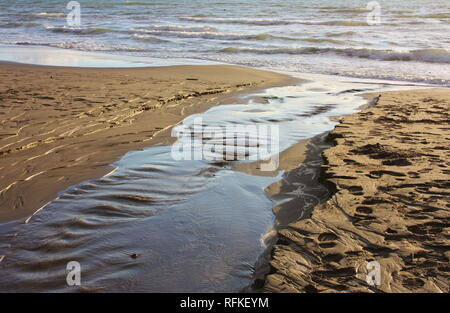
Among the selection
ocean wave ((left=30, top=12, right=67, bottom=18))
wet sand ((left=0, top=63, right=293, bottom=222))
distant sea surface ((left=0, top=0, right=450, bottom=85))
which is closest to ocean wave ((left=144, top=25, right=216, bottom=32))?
distant sea surface ((left=0, top=0, right=450, bottom=85))

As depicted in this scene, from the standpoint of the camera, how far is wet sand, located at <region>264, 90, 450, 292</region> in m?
2.49

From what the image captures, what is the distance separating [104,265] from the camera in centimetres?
274

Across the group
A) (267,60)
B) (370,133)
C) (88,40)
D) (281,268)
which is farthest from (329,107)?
(88,40)

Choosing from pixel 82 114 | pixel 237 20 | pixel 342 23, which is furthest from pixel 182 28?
pixel 82 114

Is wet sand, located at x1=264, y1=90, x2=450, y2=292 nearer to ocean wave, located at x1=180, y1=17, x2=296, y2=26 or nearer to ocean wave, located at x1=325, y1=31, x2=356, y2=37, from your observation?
ocean wave, located at x1=325, y1=31, x2=356, y2=37

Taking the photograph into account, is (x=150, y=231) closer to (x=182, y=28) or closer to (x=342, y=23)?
(x=182, y=28)

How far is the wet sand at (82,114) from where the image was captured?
422 centimetres

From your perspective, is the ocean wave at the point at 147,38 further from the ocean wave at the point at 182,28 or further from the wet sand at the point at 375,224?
the wet sand at the point at 375,224

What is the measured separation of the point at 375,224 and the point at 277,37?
15.3 meters

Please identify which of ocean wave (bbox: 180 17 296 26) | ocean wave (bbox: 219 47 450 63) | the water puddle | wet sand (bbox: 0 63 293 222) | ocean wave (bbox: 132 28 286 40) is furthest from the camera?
ocean wave (bbox: 180 17 296 26)

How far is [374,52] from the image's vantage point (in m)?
13.6

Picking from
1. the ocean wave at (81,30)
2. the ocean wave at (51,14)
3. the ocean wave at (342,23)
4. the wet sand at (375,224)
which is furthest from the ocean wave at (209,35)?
the wet sand at (375,224)

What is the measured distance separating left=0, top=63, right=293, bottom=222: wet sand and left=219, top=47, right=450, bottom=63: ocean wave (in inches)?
168

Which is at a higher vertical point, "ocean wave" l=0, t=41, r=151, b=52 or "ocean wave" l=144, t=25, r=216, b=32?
"ocean wave" l=144, t=25, r=216, b=32
